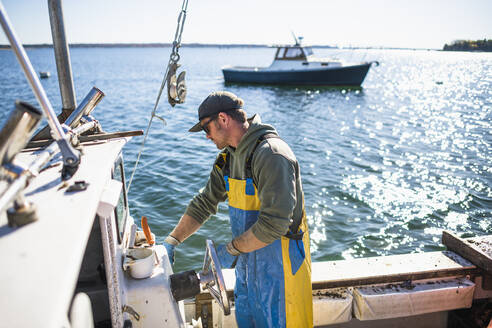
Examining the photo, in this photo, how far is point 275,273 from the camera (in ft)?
7.58

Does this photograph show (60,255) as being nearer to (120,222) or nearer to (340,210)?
(120,222)

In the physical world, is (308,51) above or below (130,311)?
above

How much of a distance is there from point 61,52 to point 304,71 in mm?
26742

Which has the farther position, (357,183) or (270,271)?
(357,183)

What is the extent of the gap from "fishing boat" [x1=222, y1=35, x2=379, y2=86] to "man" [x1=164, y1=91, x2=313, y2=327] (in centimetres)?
2700

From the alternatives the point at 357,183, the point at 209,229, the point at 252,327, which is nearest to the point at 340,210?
the point at 357,183

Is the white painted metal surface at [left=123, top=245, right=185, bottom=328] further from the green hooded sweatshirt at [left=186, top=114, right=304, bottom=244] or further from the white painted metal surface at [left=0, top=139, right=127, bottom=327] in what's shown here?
the white painted metal surface at [left=0, top=139, right=127, bottom=327]

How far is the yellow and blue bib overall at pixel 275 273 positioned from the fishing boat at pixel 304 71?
27081mm

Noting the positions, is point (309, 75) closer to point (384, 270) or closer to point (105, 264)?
point (384, 270)

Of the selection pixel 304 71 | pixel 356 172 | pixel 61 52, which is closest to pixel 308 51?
pixel 304 71

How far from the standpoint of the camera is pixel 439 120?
730 inches

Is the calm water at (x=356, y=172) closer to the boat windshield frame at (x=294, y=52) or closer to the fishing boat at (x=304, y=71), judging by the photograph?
the fishing boat at (x=304, y=71)

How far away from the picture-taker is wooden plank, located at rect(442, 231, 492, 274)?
10.6ft

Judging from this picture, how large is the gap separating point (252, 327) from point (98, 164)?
1700 millimetres
